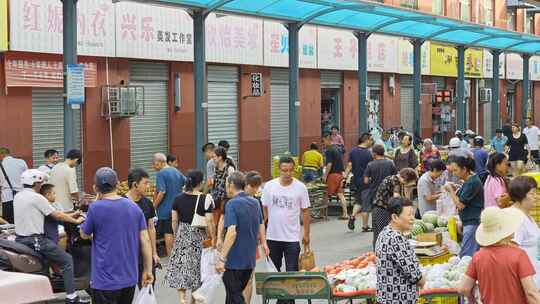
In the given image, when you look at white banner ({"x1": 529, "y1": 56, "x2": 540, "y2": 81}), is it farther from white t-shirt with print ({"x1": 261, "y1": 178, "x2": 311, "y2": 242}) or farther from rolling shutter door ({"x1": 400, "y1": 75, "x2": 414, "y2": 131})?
white t-shirt with print ({"x1": 261, "y1": 178, "x2": 311, "y2": 242})

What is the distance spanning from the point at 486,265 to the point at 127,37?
1550cm

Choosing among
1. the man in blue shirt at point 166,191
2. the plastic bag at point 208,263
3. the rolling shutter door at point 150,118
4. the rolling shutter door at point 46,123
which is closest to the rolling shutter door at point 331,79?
the rolling shutter door at point 150,118

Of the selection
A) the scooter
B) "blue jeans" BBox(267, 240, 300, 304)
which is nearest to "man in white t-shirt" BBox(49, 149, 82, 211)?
the scooter

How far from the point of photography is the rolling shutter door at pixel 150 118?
22.3m

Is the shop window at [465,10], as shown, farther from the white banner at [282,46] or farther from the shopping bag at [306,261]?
the shopping bag at [306,261]

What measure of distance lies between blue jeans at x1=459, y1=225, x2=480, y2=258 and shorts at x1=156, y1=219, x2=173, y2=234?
180 inches

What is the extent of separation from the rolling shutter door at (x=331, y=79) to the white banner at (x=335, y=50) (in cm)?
35

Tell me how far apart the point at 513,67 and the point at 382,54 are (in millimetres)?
13949

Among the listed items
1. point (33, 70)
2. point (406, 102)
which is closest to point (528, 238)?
point (33, 70)

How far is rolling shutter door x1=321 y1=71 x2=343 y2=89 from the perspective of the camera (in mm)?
30703

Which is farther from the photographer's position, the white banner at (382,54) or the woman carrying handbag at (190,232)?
the white banner at (382,54)

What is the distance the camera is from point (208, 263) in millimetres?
10828

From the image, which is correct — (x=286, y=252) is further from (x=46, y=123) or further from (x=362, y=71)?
(x=362, y=71)

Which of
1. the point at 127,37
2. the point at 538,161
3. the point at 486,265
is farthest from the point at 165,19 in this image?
the point at 486,265
